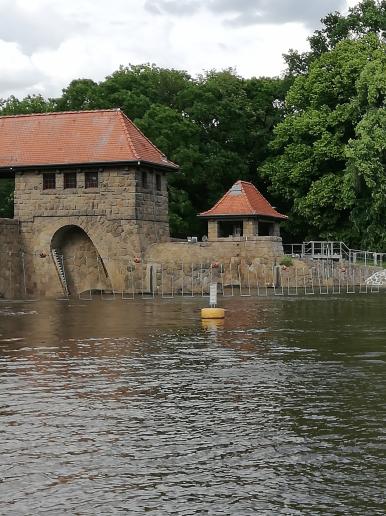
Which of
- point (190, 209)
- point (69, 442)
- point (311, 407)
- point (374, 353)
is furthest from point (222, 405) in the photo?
point (190, 209)

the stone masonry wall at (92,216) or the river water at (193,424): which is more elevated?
the stone masonry wall at (92,216)

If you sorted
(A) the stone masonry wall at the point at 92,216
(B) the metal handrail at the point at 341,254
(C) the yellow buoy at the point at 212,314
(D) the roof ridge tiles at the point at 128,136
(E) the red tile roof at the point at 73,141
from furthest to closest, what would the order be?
(B) the metal handrail at the point at 341,254
(E) the red tile roof at the point at 73,141
(A) the stone masonry wall at the point at 92,216
(D) the roof ridge tiles at the point at 128,136
(C) the yellow buoy at the point at 212,314

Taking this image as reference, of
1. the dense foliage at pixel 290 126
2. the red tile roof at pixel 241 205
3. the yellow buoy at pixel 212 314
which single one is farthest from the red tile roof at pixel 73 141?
the yellow buoy at pixel 212 314

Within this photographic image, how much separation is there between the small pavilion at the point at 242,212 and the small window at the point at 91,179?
27.6 feet

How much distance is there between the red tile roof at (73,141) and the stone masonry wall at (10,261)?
301cm

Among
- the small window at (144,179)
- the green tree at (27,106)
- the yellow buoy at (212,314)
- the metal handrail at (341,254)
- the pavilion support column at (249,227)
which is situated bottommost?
the yellow buoy at (212,314)

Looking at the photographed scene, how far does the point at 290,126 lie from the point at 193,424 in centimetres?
4566

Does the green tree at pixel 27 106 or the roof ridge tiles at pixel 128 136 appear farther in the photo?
the green tree at pixel 27 106

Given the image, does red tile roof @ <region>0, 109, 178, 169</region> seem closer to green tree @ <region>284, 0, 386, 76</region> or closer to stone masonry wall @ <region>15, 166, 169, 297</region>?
stone masonry wall @ <region>15, 166, 169, 297</region>

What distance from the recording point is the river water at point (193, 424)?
8.43m

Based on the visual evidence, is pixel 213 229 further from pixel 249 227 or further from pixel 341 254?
pixel 341 254

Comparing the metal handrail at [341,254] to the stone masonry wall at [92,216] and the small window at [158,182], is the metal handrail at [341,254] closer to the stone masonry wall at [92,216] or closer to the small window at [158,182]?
the small window at [158,182]

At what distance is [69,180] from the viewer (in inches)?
1734

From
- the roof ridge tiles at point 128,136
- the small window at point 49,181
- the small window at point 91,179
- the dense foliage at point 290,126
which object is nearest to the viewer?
the roof ridge tiles at point 128,136
